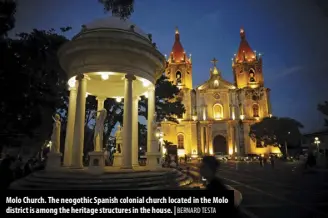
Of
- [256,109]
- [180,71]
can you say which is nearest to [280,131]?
[256,109]

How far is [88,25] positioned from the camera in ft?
42.8

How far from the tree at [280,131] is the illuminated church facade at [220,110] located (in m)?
8.11

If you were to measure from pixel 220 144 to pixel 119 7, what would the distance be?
51627 millimetres

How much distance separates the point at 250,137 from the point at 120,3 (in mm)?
50735

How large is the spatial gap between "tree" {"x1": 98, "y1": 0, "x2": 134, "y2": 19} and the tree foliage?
4184 cm

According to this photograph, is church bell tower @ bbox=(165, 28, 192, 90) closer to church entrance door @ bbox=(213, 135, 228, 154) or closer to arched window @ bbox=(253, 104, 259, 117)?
church entrance door @ bbox=(213, 135, 228, 154)

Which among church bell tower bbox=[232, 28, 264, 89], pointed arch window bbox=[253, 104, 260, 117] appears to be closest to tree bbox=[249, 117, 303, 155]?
pointed arch window bbox=[253, 104, 260, 117]

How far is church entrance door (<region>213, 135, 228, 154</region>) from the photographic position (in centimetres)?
5972

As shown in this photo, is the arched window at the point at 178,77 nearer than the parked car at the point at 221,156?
No

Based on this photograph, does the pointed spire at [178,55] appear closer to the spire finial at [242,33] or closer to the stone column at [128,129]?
the spire finial at [242,33]

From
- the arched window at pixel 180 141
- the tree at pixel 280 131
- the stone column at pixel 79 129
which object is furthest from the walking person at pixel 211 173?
the arched window at pixel 180 141

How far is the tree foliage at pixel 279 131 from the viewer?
148 ft

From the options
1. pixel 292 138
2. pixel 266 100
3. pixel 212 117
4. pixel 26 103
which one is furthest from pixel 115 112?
pixel 266 100

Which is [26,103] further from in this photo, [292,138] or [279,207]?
[292,138]
